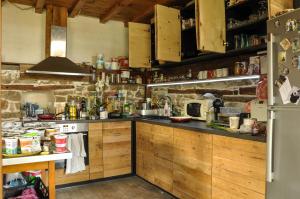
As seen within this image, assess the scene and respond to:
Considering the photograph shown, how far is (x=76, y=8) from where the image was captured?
3959 millimetres

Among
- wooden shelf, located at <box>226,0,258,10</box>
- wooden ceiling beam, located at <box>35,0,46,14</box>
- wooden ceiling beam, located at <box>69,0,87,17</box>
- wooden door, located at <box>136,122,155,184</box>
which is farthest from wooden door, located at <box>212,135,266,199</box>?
wooden ceiling beam, located at <box>35,0,46,14</box>

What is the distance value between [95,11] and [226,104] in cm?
269

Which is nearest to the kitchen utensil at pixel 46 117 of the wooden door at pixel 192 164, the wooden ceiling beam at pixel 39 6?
the wooden ceiling beam at pixel 39 6

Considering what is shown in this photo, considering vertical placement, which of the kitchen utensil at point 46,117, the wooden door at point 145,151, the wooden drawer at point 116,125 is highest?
the kitchen utensil at point 46,117

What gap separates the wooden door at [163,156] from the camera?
313 cm

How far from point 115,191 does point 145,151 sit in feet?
2.30

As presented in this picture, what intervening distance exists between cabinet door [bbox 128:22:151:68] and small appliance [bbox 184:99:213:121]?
3.72 ft

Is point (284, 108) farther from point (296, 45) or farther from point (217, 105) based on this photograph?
point (217, 105)

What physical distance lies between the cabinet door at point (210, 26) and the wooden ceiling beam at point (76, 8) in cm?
185

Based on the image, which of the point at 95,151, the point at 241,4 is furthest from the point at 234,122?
the point at 95,151

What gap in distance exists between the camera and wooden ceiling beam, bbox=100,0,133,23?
380 cm

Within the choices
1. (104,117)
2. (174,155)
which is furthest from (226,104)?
(104,117)

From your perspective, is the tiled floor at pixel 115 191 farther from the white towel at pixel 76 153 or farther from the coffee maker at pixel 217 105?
the coffee maker at pixel 217 105

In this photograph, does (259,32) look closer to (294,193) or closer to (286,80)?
(286,80)
